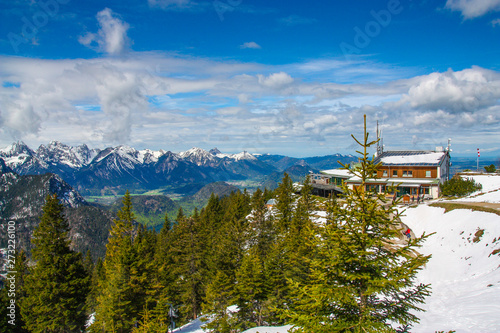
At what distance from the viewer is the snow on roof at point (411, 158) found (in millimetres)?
62059

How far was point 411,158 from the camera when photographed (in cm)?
6519

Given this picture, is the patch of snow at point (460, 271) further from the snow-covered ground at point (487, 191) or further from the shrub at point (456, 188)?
the shrub at point (456, 188)

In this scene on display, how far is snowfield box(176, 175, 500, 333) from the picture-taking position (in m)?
16.0

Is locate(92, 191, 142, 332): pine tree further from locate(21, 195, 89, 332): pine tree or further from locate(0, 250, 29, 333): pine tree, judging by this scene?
locate(0, 250, 29, 333): pine tree

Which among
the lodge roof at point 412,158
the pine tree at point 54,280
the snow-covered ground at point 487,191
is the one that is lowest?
the pine tree at point 54,280

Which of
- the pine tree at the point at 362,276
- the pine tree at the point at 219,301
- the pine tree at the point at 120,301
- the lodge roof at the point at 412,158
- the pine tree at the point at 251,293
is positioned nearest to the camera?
the pine tree at the point at 362,276

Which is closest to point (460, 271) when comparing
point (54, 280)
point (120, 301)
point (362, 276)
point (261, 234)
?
point (261, 234)

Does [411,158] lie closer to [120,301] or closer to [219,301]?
[219,301]

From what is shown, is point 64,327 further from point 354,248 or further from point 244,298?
point 354,248

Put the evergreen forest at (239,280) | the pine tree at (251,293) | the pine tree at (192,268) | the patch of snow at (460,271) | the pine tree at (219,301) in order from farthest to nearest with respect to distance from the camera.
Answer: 1. the pine tree at (192,268)
2. the pine tree at (219,301)
3. the pine tree at (251,293)
4. the patch of snow at (460,271)
5. the evergreen forest at (239,280)

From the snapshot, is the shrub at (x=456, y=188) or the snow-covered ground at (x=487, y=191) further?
the shrub at (x=456, y=188)

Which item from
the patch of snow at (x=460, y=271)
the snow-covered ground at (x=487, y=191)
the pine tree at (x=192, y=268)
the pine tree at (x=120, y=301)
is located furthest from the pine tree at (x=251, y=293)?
the snow-covered ground at (x=487, y=191)

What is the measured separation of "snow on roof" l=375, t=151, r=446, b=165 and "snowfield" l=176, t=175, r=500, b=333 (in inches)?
641

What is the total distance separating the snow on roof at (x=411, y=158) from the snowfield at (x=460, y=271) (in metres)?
16.3
